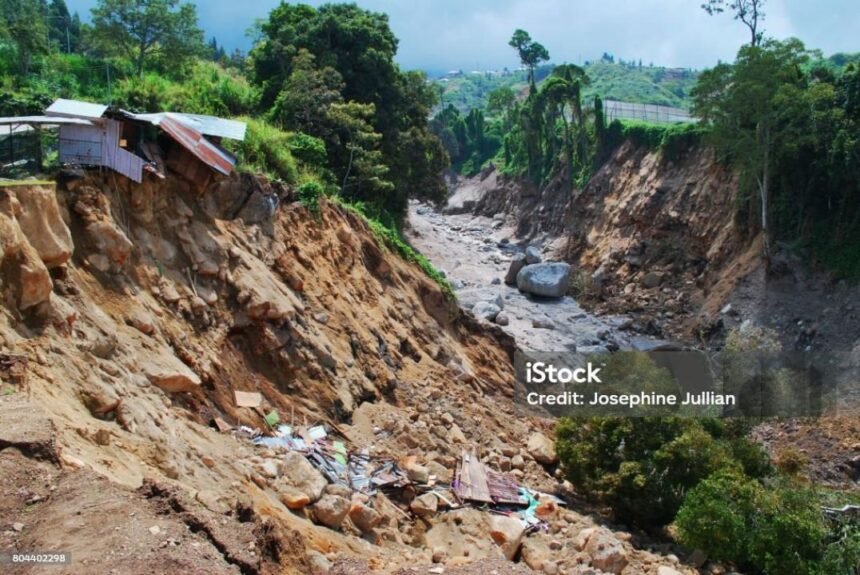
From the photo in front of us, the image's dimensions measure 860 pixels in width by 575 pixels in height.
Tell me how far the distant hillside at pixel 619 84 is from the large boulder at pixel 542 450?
154 ft

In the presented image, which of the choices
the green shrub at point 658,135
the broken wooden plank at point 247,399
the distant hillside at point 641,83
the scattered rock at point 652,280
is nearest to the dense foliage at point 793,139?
the green shrub at point 658,135

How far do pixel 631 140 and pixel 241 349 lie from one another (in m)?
34.2

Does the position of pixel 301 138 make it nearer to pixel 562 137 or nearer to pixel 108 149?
pixel 108 149

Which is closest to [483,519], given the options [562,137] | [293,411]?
[293,411]

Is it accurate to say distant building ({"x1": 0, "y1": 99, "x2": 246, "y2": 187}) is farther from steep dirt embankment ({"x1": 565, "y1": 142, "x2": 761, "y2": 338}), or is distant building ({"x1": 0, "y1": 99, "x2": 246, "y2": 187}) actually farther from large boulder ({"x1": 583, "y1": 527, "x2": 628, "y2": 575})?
steep dirt embankment ({"x1": 565, "y1": 142, "x2": 761, "y2": 338})

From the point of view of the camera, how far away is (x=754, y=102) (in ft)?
91.0

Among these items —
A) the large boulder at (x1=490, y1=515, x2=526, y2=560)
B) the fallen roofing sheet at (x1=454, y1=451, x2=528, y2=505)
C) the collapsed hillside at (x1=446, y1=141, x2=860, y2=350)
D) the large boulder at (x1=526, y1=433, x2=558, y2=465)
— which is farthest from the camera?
the collapsed hillside at (x1=446, y1=141, x2=860, y2=350)

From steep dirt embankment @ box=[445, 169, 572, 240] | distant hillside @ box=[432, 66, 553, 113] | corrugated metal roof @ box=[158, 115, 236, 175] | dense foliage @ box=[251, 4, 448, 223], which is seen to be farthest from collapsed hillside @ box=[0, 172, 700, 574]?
distant hillside @ box=[432, 66, 553, 113]

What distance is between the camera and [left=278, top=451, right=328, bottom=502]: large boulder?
1085 centimetres

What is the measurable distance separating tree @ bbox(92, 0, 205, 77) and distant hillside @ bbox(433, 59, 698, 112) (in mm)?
35918

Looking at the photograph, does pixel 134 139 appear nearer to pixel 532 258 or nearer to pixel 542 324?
pixel 542 324

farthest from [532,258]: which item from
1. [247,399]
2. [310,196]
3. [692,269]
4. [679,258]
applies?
[247,399]

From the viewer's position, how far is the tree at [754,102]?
27109 millimetres

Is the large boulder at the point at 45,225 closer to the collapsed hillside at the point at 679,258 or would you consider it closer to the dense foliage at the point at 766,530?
the dense foliage at the point at 766,530
